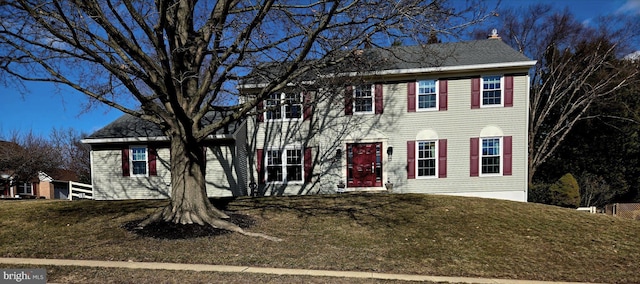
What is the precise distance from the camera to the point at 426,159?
1502 centimetres

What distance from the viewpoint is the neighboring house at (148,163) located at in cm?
1553

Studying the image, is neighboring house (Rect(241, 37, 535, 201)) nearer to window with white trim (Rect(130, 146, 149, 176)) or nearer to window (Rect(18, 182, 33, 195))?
window with white trim (Rect(130, 146, 149, 176))

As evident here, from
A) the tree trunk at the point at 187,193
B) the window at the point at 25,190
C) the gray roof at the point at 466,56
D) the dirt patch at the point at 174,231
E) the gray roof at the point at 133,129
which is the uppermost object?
the gray roof at the point at 466,56

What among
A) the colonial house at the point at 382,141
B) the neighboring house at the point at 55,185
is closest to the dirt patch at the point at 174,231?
the colonial house at the point at 382,141

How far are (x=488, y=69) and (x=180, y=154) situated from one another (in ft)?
40.5

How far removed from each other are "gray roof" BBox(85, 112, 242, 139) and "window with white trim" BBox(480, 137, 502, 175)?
10758mm

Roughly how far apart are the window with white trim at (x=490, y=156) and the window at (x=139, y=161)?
49.0 ft

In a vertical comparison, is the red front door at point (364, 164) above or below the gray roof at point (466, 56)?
below

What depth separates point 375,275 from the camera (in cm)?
596

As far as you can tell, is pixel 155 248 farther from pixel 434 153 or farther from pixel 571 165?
pixel 571 165

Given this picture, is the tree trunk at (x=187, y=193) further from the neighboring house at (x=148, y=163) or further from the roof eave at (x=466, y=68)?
the roof eave at (x=466, y=68)

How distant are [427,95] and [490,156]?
3672mm

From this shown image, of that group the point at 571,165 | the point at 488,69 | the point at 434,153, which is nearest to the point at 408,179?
the point at 434,153

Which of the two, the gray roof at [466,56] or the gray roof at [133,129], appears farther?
the gray roof at [133,129]
